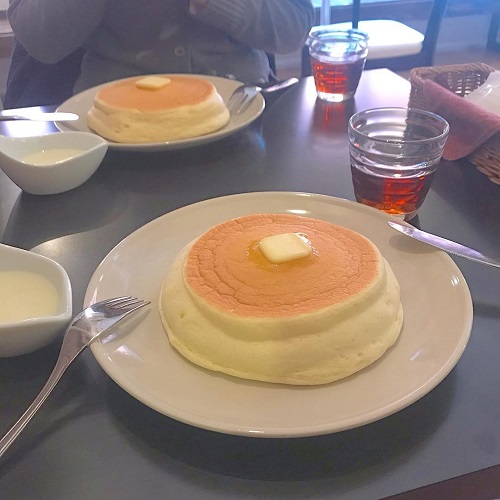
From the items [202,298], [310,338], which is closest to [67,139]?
[202,298]

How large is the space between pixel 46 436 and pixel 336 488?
29cm

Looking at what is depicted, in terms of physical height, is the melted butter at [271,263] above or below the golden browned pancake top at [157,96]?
above

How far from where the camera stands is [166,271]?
0.76 m

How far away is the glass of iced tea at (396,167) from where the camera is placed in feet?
2.91

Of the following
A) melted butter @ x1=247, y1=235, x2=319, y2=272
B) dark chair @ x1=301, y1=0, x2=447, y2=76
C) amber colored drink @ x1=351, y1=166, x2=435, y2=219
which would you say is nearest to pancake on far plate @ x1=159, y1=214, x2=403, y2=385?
melted butter @ x1=247, y1=235, x2=319, y2=272

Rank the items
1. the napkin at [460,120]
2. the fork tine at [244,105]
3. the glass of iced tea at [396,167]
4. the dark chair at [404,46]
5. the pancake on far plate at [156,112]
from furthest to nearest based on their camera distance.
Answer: the dark chair at [404,46], the fork tine at [244,105], the pancake on far plate at [156,112], the napkin at [460,120], the glass of iced tea at [396,167]

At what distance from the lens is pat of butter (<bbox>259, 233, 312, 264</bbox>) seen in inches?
25.0

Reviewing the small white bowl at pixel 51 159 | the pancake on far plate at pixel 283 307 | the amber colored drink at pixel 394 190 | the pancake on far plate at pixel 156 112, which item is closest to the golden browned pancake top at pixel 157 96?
the pancake on far plate at pixel 156 112

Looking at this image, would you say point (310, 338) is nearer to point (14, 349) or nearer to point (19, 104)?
point (14, 349)

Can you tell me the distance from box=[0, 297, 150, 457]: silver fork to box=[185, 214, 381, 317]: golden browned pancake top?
3.5 inches

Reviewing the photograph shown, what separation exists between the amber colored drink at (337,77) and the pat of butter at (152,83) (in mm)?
398

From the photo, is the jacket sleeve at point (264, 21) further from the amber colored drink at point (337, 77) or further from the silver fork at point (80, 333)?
the silver fork at point (80, 333)

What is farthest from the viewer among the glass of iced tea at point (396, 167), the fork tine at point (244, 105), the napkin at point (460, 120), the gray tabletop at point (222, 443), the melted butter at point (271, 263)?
the fork tine at point (244, 105)

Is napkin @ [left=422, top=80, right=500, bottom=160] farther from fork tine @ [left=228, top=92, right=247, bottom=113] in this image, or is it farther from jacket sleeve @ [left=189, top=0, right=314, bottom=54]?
jacket sleeve @ [left=189, top=0, right=314, bottom=54]
